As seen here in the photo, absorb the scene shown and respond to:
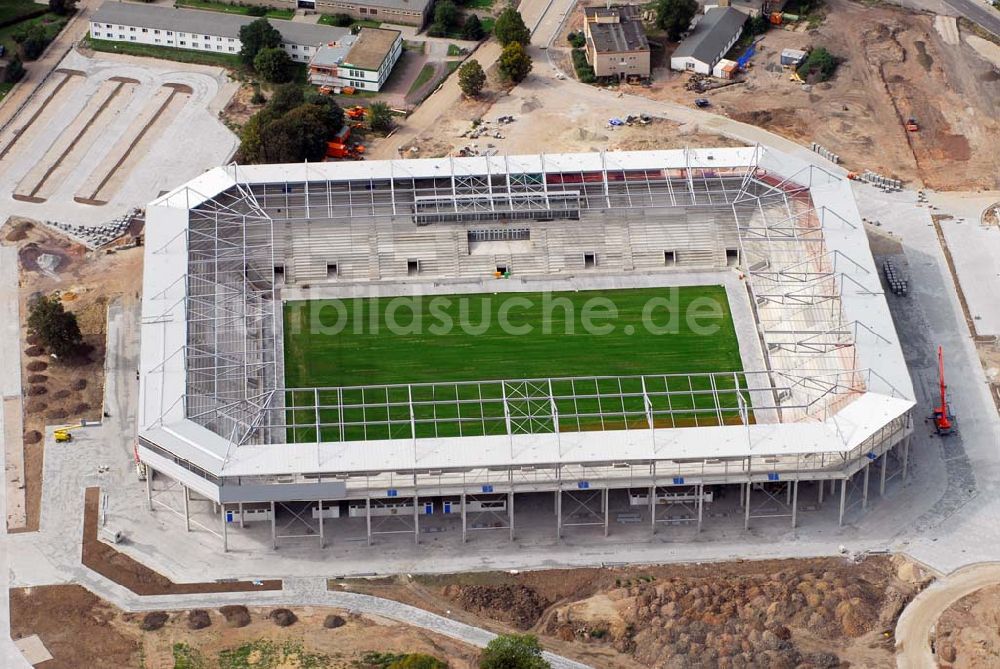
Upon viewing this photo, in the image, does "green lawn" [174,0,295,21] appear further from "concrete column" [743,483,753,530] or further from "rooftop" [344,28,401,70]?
"concrete column" [743,483,753,530]

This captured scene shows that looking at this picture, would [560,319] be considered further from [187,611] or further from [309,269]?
[187,611]

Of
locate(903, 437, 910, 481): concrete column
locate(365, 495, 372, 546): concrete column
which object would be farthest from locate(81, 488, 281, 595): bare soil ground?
locate(903, 437, 910, 481): concrete column

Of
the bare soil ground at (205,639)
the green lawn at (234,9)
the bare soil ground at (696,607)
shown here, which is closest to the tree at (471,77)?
the green lawn at (234,9)

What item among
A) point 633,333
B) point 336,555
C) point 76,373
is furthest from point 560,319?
point 76,373

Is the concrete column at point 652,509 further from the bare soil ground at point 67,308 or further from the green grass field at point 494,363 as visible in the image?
the bare soil ground at point 67,308

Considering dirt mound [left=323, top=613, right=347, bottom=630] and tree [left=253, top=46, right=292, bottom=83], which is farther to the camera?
tree [left=253, top=46, right=292, bottom=83]

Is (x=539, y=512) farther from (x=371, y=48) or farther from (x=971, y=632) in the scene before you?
(x=371, y=48)

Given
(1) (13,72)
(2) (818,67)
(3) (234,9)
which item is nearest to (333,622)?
(1) (13,72)

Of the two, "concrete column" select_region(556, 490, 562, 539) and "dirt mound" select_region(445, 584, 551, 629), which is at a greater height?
"concrete column" select_region(556, 490, 562, 539)
